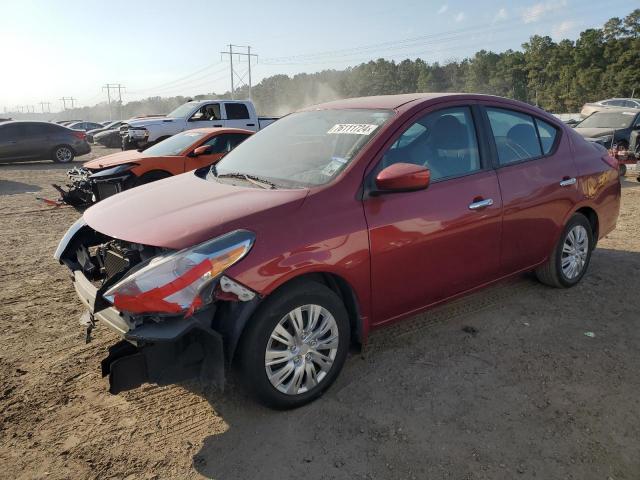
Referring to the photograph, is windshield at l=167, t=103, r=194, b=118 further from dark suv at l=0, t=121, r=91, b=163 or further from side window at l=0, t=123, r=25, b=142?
side window at l=0, t=123, r=25, b=142

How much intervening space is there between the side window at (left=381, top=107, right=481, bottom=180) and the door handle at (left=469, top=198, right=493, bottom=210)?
9.0 inches

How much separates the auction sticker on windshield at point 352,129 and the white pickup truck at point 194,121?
36.7ft

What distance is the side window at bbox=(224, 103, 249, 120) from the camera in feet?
48.6

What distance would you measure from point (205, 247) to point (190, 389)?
Answer: 3.64ft

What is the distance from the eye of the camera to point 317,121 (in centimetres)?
371

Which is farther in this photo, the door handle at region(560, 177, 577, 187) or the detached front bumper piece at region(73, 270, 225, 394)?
the door handle at region(560, 177, 577, 187)

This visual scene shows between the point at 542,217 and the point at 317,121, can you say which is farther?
the point at 542,217

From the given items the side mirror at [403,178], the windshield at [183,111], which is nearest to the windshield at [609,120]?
the windshield at [183,111]

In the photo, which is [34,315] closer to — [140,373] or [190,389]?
[190,389]

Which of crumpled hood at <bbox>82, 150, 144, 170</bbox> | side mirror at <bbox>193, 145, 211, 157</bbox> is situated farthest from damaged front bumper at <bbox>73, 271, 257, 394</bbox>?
crumpled hood at <bbox>82, 150, 144, 170</bbox>

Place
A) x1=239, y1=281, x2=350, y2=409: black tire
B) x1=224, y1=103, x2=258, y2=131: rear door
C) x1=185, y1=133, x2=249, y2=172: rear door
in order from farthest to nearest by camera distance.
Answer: x1=224, y1=103, x2=258, y2=131: rear door
x1=185, y1=133, x2=249, y2=172: rear door
x1=239, y1=281, x2=350, y2=409: black tire

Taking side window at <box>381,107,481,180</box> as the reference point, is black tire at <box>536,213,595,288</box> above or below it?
below

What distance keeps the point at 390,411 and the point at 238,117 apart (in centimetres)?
1321

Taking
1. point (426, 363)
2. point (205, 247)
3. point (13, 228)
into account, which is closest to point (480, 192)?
point (426, 363)
